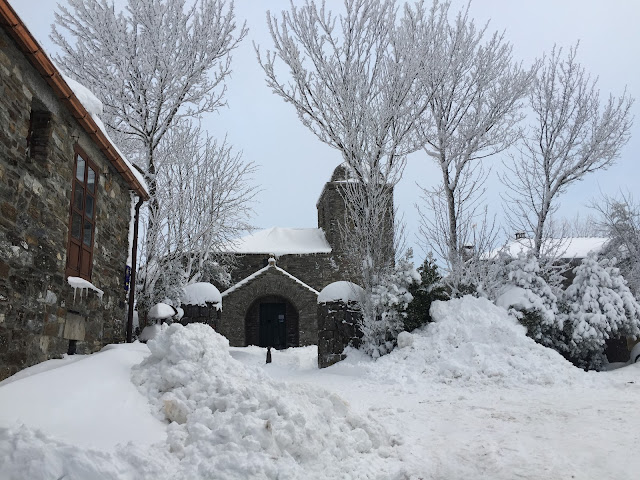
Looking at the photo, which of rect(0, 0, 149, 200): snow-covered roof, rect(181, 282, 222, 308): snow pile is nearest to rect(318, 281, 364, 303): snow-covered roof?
rect(181, 282, 222, 308): snow pile

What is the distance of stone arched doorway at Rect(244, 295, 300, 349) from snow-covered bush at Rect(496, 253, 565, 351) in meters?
12.1

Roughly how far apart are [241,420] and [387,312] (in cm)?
684

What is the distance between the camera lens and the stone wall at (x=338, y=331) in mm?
10828

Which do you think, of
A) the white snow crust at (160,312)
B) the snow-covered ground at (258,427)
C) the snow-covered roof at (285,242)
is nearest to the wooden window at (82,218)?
the snow-covered ground at (258,427)

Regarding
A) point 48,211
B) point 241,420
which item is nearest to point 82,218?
point 48,211

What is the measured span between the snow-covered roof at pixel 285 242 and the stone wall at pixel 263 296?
11.3 feet

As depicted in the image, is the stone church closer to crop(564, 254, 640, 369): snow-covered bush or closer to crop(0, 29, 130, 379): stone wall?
crop(564, 254, 640, 369): snow-covered bush

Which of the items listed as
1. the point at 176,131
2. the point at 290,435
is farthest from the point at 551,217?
the point at 290,435

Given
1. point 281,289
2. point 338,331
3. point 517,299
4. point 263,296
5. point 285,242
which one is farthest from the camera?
point 285,242

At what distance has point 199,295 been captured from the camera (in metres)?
12.4

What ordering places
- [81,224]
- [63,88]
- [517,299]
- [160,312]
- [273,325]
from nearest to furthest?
[63,88] → [81,224] → [517,299] → [160,312] → [273,325]

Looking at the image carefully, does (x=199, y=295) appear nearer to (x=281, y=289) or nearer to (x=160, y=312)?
(x=160, y=312)

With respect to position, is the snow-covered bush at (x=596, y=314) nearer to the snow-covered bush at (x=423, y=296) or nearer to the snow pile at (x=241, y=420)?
the snow-covered bush at (x=423, y=296)

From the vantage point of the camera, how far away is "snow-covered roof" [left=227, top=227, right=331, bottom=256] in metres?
24.6
